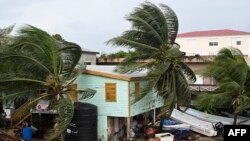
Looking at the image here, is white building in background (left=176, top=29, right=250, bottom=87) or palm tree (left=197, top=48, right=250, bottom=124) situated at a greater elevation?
white building in background (left=176, top=29, right=250, bottom=87)

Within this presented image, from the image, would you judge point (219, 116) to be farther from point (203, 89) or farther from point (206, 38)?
point (206, 38)

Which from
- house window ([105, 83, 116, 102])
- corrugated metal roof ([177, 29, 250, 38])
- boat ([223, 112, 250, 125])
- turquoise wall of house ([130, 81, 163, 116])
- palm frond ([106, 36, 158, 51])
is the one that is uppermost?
corrugated metal roof ([177, 29, 250, 38])

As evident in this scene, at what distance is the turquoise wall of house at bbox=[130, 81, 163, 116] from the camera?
942 inches

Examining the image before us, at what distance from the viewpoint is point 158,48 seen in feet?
81.0

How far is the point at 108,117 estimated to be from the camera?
24094 millimetres

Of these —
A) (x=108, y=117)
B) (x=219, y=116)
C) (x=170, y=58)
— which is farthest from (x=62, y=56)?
(x=219, y=116)

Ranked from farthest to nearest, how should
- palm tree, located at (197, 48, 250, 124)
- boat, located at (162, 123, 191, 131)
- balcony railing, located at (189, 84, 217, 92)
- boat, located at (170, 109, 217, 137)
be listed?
balcony railing, located at (189, 84, 217, 92), palm tree, located at (197, 48, 250, 124), boat, located at (170, 109, 217, 137), boat, located at (162, 123, 191, 131)

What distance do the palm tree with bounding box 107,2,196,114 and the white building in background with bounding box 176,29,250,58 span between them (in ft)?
85.6

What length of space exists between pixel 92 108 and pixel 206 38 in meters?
32.4

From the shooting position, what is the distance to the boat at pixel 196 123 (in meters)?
27.3

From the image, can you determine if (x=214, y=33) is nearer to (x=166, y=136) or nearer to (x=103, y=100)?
(x=166, y=136)

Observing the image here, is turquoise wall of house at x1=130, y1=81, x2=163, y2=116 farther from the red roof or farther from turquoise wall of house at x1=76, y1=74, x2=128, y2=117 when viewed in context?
the red roof

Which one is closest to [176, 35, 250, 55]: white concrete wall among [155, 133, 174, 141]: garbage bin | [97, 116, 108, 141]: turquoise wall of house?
[155, 133, 174, 141]: garbage bin

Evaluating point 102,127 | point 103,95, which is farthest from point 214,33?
point 102,127
